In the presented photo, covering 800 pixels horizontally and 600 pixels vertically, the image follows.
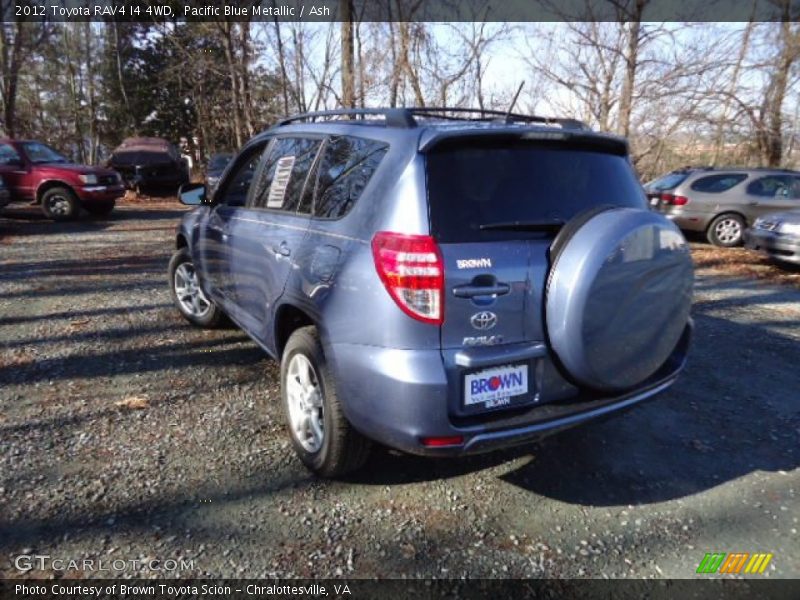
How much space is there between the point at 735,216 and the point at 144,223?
1226 centimetres

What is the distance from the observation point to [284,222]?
3.20m

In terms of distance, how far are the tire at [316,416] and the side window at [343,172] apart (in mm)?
656

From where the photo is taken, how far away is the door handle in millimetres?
3052

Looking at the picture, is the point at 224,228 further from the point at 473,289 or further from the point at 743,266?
the point at 743,266

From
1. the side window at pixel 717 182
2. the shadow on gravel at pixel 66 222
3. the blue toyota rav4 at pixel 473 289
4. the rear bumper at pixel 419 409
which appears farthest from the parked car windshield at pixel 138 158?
the rear bumper at pixel 419 409

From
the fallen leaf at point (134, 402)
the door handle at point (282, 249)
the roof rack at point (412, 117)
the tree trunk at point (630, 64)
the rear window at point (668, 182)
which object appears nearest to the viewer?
the roof rack at point (412, 117)

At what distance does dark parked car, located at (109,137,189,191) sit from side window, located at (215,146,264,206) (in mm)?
13879

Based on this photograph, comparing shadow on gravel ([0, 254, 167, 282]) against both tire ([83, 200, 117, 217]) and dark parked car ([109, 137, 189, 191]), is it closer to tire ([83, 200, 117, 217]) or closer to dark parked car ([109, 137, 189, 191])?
tire ([83, 200, 117, 217])

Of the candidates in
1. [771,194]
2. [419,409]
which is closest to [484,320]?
[419,409]

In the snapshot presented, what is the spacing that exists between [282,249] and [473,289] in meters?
1.31

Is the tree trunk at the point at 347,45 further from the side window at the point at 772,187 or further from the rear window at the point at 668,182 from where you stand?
the side window at the point at 772,187

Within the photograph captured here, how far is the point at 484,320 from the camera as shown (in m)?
2.31

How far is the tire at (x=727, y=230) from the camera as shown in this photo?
10633 mm

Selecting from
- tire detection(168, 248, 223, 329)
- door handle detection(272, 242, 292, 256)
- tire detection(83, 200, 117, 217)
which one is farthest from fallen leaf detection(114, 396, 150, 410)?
tire detection(83, 200, 117, 217)
